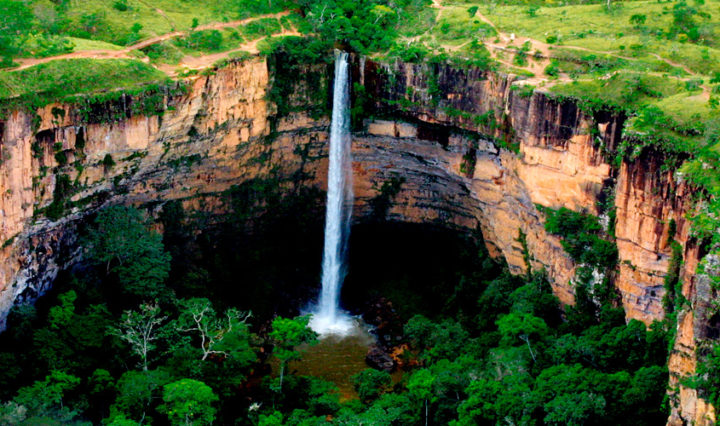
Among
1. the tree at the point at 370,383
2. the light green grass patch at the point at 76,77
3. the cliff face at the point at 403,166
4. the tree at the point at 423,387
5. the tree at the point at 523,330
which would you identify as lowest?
the tree at the point at 370,383

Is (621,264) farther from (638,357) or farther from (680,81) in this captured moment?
(680,81)

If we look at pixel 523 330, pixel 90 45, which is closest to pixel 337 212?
pixel 523 330

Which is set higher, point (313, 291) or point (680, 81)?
point (680, 81)

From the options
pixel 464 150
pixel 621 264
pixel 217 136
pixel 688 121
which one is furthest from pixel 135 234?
pixel 688 121

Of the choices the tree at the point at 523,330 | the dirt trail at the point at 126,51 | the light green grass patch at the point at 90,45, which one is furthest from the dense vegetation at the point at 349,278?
the dirt trail at the point at 126,51

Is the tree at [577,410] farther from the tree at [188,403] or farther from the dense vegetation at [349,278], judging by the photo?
the tree at [188,403]

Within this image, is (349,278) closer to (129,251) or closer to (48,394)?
(129,251)
